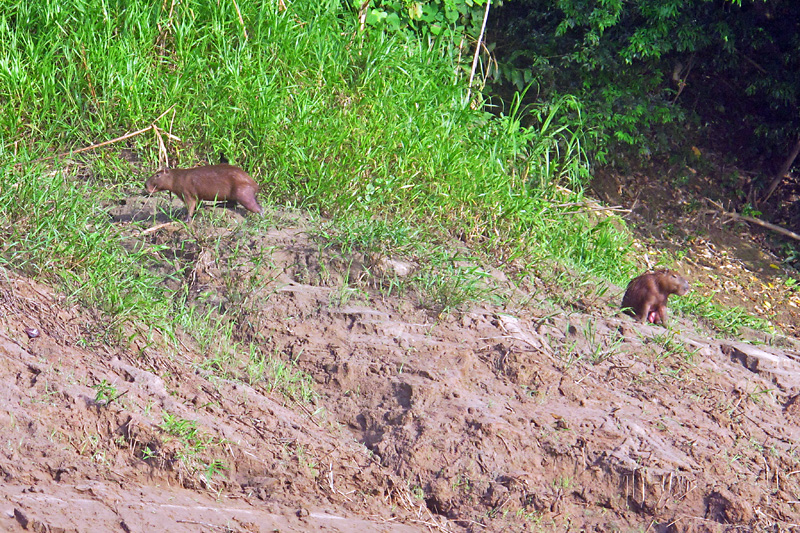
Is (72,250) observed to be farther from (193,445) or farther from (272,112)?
(272,112)

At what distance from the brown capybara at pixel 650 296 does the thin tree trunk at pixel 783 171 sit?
519 cm

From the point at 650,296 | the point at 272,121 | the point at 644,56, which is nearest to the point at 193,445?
the point at 272,121

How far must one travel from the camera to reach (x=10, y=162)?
4.48m

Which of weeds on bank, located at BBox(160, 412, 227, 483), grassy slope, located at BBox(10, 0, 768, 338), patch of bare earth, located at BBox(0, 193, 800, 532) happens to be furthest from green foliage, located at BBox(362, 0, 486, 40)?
weeds on bank, located at BBox(160, 412, 227, 483)

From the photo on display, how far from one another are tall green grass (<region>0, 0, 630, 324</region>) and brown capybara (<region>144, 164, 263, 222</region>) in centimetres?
42

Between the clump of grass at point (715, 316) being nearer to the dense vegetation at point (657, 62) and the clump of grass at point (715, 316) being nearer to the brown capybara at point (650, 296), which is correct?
the brown capybara at point (650, 296)

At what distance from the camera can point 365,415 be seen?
3.67 metres

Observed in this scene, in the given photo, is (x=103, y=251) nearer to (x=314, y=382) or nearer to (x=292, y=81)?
(x=314, y=382)

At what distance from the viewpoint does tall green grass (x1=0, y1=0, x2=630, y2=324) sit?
17.1ft

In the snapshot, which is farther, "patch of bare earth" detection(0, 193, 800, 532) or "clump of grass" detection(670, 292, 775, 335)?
"clump of grass" detection(670, 292, 775, 335)

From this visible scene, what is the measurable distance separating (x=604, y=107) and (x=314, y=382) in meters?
5.89

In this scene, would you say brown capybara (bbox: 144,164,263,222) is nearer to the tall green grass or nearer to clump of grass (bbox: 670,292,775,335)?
the tall green grass

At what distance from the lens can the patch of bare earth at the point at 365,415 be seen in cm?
298

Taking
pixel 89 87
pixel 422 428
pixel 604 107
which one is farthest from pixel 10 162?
pixel 604 107
